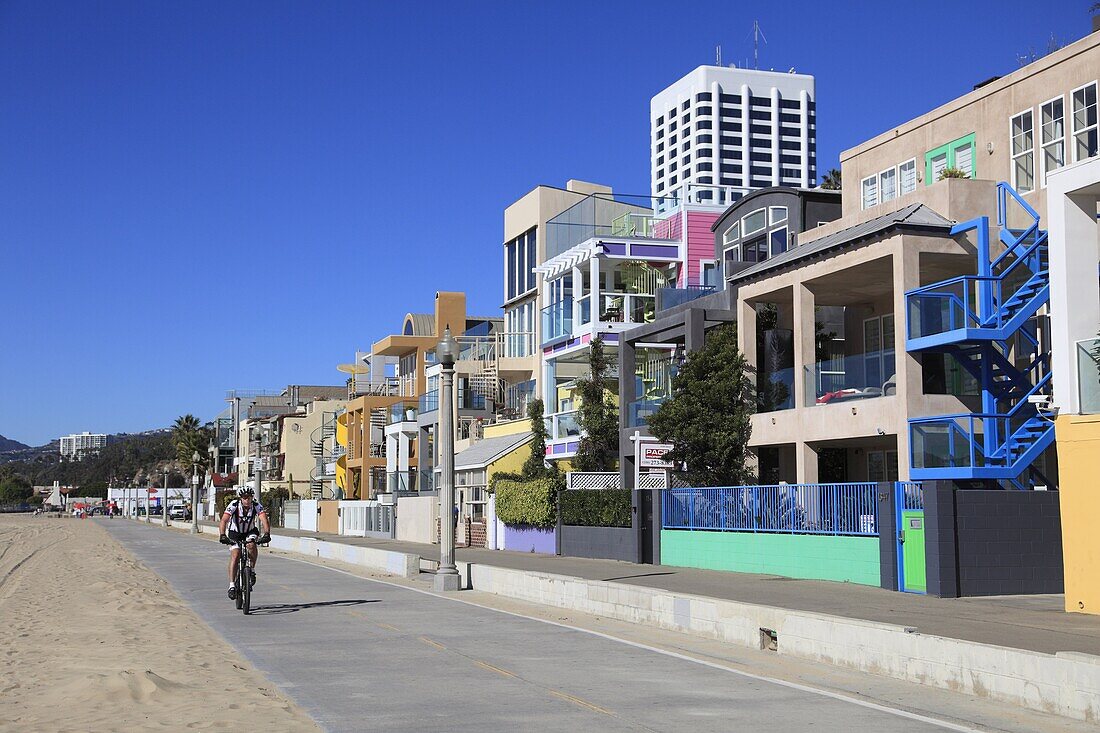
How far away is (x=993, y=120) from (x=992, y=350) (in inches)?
254

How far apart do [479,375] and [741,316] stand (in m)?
26.9

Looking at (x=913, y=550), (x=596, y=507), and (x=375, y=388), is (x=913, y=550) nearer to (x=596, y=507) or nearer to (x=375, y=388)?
(x=596, y=507)

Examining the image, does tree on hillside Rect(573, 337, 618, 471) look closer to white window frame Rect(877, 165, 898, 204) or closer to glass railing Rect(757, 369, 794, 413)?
glass railing Rect(757, 369, 794, 413)

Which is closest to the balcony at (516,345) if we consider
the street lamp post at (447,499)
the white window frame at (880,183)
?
the white window frame at (880,183)

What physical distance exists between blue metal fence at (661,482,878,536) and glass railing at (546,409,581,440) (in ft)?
35.5

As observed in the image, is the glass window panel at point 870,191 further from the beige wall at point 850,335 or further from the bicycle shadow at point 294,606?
the bicycle shadow at point 294,606

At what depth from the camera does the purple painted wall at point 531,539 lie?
127 feet

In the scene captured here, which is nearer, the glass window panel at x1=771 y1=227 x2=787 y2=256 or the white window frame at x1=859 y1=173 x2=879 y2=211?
the white window frame at x1=859 y1=173 x2=879 y2=211

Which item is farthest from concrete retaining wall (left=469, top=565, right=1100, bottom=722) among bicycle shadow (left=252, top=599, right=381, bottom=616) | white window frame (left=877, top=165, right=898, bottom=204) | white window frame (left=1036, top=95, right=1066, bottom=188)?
white window frame (left=877, top=165, right=898, bottom=204)

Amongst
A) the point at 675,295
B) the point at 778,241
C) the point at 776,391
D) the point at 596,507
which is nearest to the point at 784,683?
the point at 776,391

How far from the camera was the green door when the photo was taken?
837 inches

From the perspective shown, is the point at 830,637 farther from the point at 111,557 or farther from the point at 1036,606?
the point at 111,557

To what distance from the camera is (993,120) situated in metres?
27.7

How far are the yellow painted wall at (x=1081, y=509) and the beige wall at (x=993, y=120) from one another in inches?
337
